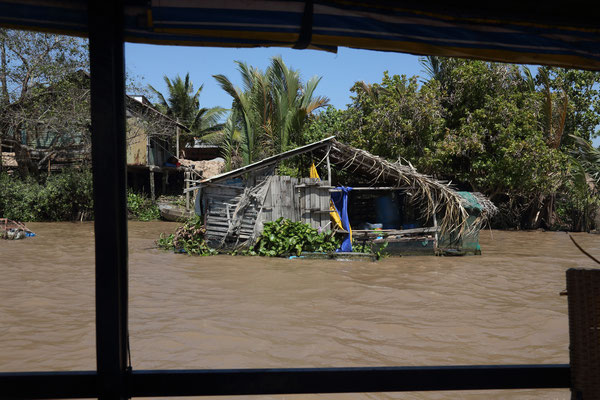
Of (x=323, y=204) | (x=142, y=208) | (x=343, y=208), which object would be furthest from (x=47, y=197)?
(x=343, y=208)

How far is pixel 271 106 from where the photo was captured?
20656 millimetres

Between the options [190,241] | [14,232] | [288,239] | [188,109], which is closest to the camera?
[288,239]

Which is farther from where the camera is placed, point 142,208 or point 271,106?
point 142,208

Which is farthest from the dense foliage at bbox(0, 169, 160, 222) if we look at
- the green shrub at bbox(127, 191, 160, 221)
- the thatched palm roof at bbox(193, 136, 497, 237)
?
the thatched palm roof at bbox(193, 136, 497, 237)

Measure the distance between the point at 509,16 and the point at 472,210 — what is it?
10.9 metres

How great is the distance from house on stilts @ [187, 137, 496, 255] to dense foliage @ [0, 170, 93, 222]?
9720 millimetres

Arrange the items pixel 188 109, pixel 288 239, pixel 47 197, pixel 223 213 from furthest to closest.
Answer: pixel 188 109, pixel 47 197, pixel 223 213, pixel 288 239

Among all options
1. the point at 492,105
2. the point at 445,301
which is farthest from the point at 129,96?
the point at 445,301

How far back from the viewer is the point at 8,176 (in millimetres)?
20266

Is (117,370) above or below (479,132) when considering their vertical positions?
below

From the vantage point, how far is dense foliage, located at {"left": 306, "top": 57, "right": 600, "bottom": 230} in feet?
59.1

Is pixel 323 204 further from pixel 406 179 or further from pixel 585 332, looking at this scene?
pixel 585 332

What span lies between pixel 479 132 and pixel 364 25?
17692mm

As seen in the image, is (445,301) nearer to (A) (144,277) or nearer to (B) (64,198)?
(A) (144,277)
